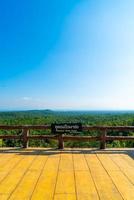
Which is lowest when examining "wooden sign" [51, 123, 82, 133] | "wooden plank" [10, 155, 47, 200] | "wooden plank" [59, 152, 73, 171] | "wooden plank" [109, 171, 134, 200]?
"wooden plank" [109, 171, 134, 200]

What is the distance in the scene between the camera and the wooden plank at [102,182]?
13.8ft

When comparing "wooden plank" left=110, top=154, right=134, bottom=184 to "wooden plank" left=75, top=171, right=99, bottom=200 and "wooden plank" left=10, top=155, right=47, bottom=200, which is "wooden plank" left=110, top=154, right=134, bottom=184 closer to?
"wooden plank" left=75, top=171, right=99, bottom=200

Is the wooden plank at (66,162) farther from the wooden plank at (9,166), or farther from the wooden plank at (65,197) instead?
the wooden plank at (65,197)

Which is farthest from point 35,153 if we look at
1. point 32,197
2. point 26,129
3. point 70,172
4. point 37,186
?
point 32,197

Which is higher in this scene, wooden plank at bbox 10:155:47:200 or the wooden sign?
the wooden sign

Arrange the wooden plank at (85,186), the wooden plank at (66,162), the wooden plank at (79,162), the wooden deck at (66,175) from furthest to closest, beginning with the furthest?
1. the wooden plank at (79,162)
2. the wooden plank at (66,162)
3. the wooden deck at (66,175)
4. the wooden plank at (85,186)

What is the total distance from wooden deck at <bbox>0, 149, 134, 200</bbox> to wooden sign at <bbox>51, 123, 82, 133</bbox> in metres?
0.80

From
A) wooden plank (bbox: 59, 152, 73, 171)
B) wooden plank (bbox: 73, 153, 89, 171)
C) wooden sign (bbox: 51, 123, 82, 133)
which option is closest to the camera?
wooden plank (bbox: 59, 152, 73, 171)

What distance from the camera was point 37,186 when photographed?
4.66 meters

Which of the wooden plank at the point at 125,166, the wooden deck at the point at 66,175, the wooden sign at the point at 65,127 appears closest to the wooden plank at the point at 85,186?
the wooden deck at the point at 66,175

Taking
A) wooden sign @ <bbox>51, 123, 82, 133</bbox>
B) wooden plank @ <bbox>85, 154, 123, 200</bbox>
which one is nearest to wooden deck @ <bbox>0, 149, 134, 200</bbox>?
wooden plank @ <bbox>85, 154, 123, 200</bbox>

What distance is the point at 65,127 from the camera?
8.84 m

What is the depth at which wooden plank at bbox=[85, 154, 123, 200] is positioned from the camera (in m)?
4.22

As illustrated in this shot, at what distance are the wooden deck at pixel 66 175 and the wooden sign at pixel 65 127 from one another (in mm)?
799
